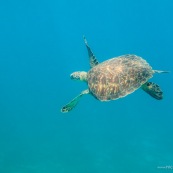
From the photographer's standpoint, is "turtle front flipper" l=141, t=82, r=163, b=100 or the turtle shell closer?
"turtle front flipper" l=141, t=82, r=163, b=100

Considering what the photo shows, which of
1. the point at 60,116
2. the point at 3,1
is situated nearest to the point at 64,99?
the point at 60,116

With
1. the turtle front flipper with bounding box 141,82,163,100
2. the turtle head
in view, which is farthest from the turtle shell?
the turtle head

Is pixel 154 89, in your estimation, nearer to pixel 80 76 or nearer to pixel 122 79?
pixel 122 79

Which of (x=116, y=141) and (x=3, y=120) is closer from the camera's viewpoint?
(x=116, y=141)

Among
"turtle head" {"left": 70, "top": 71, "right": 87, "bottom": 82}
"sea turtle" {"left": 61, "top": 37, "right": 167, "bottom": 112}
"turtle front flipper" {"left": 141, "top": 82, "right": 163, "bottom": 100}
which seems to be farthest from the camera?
"turtle head" {"left": 70, "top": 71, "right": 87, "bottom": 82}

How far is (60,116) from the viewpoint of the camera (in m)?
29.5

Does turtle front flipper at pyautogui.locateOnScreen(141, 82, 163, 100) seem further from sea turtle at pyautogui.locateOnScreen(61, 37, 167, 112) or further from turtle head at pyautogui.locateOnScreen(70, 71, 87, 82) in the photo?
turtle head at pyautogui.locateOnScreen(70, 71, 87, 82)

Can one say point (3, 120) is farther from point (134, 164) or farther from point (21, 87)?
point (21, 87)

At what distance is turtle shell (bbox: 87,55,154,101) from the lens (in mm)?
7414

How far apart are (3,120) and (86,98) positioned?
35.1 ft

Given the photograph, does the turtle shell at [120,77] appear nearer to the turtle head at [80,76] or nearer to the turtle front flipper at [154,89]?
the turtle front flipper at [154,89]

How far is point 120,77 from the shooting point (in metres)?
7.45

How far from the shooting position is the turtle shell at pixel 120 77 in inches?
292

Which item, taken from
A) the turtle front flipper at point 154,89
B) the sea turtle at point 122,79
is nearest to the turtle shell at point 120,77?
the sea turtle at point 122,79
